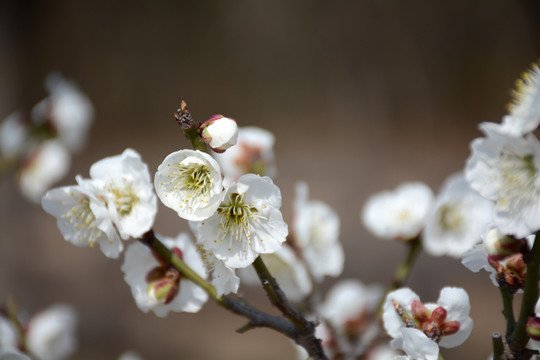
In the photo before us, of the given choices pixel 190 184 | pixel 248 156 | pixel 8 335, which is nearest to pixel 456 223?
pixel 248 156

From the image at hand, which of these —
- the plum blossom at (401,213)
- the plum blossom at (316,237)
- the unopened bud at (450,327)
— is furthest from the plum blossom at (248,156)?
the unopened bud at (450,327)

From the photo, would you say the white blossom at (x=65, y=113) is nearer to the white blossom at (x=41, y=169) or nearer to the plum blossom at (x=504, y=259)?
the white blossom at (x=41, y=169)

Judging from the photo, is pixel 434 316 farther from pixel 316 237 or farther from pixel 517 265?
pixel 316 237

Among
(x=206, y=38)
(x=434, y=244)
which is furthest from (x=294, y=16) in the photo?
(x=434, y=244)

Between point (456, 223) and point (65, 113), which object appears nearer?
point (456, 223)

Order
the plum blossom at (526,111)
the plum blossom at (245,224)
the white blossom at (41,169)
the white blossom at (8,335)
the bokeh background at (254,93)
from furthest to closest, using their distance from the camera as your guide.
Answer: the bokeh background at (254,93) < the white blossom at (41,169) < the white blossom at (8,335) < the plum blossom at (245,224) < the plum blossom at (526,111)

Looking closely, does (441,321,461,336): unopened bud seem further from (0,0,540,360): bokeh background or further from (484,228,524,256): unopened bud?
(0,0,540,360): bokeh background

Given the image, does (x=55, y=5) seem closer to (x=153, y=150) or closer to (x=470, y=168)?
(x=153, y=150)

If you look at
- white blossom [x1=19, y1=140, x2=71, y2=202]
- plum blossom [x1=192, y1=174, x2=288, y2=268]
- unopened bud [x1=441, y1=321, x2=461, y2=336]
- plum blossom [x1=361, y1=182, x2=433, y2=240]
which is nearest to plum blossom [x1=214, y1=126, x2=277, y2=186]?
plum blossom [x1=361, y1=182, x2=433, y2=240]
